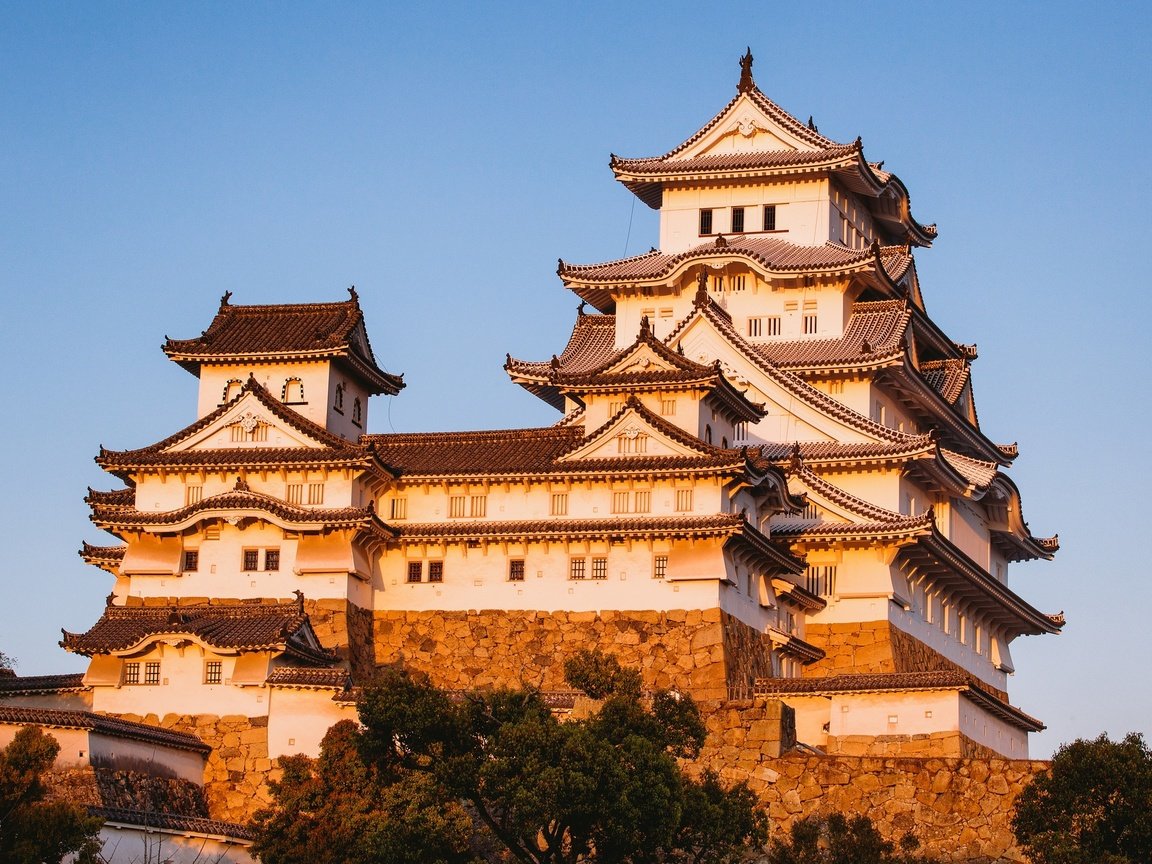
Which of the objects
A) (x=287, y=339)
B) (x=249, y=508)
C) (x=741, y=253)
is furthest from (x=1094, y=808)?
(x=741, y=253)

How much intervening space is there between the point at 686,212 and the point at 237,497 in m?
24.0

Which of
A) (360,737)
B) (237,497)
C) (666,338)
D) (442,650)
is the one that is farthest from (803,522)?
(360,737)

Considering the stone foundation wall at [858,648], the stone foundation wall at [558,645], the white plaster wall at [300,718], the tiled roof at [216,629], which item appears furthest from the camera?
the stone foundation wall at [858,648]

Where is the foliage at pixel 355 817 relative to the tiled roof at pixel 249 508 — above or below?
below

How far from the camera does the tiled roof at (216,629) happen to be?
50812 mm

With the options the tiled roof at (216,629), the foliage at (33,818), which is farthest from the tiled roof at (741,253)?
the foliage at (33,818)

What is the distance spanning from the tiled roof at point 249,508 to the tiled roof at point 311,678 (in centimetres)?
638

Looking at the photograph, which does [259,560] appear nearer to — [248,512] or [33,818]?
[248,512]

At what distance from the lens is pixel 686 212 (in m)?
74.1

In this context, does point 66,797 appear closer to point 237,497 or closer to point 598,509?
point 237,497

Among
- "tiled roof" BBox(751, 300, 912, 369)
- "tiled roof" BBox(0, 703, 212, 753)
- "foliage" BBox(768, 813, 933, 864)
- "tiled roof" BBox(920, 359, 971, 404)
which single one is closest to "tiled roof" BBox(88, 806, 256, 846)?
"tiled roof" BBox(0, 703, 212, 753)

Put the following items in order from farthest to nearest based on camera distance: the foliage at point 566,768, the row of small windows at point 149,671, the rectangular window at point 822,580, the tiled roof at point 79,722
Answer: the rectangular window at point 822,580, the row of small windows at point 149,671, the tiled roof at point 79,722, the foliage at point 566,768

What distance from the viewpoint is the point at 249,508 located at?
184 ft

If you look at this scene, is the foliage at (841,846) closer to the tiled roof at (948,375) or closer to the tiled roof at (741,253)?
the tiled roof at (741,253)
